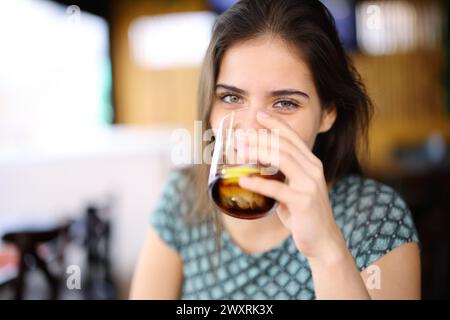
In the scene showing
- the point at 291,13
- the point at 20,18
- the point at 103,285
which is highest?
the point at 20,18

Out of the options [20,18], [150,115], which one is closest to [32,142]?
[20,18]

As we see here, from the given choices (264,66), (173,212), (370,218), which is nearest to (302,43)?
(264,66)

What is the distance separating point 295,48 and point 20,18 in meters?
4.28

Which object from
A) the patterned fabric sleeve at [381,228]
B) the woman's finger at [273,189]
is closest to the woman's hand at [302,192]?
the woman's finger at [273,189]

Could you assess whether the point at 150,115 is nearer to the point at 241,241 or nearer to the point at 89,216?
the point at 89,216

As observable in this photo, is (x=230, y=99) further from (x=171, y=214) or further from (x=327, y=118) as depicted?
(x=171, y=214)

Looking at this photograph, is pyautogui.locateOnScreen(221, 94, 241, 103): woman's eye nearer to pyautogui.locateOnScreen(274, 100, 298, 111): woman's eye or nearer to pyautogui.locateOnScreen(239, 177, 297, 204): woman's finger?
pyautogui.locateOnScreen(274, 100, 298, 111): woman's eye

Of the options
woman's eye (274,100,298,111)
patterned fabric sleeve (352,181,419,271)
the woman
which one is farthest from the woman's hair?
patterned fabric sleeve (352,181,419,271)

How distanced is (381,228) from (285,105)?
40cm

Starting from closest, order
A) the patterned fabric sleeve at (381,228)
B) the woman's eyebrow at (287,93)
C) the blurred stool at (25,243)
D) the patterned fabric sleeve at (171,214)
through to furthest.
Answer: the woman's eyebrow at (287,93) → the patterned fabric sleeve at (381,228) → the patterned fabric sleeve at (171,214) → the blurred stool at (25,243)

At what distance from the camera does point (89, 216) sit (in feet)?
10.3

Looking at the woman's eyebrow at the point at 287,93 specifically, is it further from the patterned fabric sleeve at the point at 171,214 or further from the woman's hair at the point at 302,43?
the patterned fabric sleeve at the point at 171,214

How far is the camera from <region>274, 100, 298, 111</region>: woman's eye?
987 mm

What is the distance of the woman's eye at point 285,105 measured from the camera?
0.99 meters
